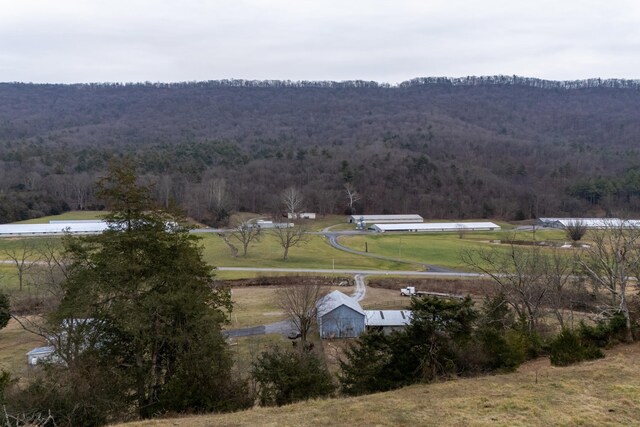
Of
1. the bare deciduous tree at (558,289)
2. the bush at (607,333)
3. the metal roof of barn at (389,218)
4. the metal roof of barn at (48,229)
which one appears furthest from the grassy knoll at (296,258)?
the bush at (607,333)

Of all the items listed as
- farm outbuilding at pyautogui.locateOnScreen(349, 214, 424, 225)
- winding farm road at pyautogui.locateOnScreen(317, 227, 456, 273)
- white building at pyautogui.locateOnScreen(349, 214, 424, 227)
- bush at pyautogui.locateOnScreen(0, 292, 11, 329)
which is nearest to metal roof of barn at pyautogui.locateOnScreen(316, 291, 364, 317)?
bush at pyautogui.locateOnScreen(0, 292, 11, 329)

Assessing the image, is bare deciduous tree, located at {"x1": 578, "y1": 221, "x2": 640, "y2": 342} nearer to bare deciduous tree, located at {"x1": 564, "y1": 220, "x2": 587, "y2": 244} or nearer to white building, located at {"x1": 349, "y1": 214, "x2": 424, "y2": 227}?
bare deciduous tree, located at {"x1": 564, "y1": 220, "x2": 587, "y2": 244}

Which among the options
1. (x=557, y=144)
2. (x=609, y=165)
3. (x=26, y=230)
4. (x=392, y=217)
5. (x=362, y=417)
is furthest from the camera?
(x=557, y=144)

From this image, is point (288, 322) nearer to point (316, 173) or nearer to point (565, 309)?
point (565, 309)

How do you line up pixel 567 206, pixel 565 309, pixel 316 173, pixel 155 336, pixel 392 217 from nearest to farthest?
pixel 155 336, pixel 565 309, pixel 392 217, pixel 567 206, pixel 316 173

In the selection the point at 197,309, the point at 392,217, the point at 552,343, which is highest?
the point at 197,309

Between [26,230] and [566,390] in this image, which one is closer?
[566,390]

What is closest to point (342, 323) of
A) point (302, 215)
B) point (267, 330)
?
point (267, 330)

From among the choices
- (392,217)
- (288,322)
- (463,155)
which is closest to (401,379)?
(288,322)
